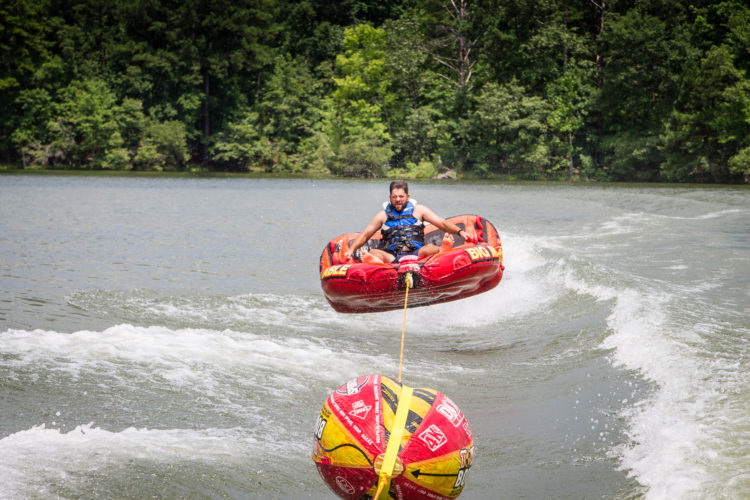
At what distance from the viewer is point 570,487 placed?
3797 millimetres

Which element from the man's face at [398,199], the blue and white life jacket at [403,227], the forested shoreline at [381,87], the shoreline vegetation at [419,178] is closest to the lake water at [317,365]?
the blue and white life jacket at [403,227]

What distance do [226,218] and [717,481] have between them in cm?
1508

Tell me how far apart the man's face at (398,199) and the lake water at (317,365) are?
1264 mm

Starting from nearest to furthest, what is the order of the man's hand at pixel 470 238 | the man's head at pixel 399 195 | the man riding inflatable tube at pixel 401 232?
the man's head at pixel 399 195 < the man riding inflatable tube at pixel 401 232 < the man's hand at pixel 470 238

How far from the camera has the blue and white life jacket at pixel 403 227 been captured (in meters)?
7.80

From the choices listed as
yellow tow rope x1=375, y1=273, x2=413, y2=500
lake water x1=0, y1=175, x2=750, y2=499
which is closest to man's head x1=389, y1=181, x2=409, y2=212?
lake water x1=0, y1=175, x2=750, y2=499

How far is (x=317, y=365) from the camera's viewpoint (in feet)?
19.5

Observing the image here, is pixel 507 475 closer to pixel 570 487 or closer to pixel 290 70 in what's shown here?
pixel 570 487

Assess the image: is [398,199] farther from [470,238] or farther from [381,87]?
[381,87]

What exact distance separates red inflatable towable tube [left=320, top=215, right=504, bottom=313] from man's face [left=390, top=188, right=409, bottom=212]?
2.49 ft

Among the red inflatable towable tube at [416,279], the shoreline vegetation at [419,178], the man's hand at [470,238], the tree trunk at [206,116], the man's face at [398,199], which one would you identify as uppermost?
the tree trunk at [206,116]

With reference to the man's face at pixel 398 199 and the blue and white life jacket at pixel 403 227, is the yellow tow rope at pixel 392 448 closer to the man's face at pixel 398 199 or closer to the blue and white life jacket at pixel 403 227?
the man's face at pixel 398 199

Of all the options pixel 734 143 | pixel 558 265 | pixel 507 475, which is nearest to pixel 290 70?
pixel 734 143

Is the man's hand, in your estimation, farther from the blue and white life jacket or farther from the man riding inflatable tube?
the blue and white life jacket
